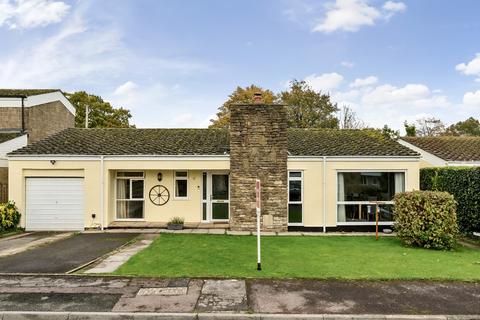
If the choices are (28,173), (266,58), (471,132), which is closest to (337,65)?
(266,58)

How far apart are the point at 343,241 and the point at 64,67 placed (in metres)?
18.0

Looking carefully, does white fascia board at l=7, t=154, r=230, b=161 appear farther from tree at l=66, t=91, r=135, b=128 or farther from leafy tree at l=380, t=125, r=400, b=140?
tree at l=66, t=91, r=135, b=128

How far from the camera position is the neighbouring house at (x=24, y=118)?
1595 cm

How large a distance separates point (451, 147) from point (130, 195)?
63.4 feet

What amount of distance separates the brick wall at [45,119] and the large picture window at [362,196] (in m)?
16.6

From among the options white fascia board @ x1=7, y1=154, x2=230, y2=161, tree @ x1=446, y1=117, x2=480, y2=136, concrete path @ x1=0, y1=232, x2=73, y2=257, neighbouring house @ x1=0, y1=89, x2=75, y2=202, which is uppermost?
tree @ x1=446, y1=117, x2=480, y2=136

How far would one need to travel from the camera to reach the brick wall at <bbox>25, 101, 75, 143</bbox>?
62.2 feet

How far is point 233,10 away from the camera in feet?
50.4

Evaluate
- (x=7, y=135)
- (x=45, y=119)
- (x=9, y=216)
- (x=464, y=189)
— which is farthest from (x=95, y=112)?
(x=464, y=189)

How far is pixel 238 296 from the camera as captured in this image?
647 cm

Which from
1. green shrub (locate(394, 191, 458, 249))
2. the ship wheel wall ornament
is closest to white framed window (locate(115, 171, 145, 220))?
the ship wheel wall ornament

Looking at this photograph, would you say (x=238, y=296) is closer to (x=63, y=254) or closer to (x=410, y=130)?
(x=63, y=254)

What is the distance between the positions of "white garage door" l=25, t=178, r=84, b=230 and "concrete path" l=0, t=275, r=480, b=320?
741 centimetres

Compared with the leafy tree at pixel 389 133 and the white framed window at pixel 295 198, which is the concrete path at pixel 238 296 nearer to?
the white framed window at pixel 295 198
